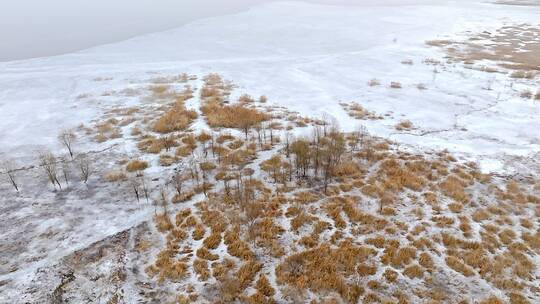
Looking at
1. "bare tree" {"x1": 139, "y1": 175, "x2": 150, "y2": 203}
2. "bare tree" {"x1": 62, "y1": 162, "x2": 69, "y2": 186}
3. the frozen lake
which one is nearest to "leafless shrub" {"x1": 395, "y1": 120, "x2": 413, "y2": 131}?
"bare tree" {"x1": 139, "y1": 175, "x2": 150, "y2": 203}

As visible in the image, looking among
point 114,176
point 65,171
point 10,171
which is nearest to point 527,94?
point 114,176

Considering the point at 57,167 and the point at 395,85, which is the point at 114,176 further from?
the point at 395,85

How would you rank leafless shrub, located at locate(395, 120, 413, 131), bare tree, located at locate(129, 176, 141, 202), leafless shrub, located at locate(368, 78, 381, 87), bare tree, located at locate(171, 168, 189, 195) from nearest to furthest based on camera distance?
bare tree, located at locate(129, 176, 141, 202)
bare tree, located at locate(171, 168, 189, 195)
leafless shrub, located at locate(395, 120, 413, 131)
leafless shrub, located at locate(368, 78, 381, 87)

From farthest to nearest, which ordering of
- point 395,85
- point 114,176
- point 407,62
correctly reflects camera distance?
point 407,62 < point 395,85 < point 114,176

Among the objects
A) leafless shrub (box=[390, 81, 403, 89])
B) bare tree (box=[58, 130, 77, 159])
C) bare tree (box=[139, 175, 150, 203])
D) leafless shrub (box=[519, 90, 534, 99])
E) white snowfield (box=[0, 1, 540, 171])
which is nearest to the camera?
bare tree (box=[139, 175, 150, 203])

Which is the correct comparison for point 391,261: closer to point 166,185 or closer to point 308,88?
point 166,185

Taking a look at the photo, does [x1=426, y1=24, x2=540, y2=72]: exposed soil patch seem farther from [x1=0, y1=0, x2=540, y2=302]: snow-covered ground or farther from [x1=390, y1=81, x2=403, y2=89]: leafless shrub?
[x1=390, y1=81, x2=403, y2=89]: leafless shrub
